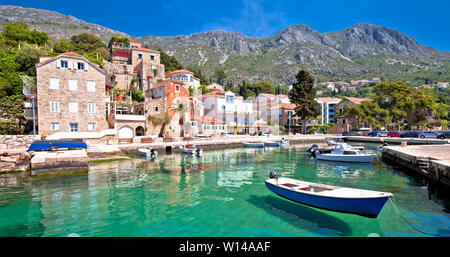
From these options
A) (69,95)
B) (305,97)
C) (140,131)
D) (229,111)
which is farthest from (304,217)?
(305,97)

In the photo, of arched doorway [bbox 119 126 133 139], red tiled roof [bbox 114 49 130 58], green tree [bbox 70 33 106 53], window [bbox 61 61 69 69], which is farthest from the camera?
red tiled roof [bbox 114 49 130 58]

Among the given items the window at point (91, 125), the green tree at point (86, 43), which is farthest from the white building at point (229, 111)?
the green tree at point (86, 43)

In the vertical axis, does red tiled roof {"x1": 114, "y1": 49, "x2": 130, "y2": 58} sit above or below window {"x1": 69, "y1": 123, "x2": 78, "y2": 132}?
above

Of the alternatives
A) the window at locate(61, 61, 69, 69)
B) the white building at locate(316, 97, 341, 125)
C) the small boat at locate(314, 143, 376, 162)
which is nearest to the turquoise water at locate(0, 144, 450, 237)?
the small boat at locate(314, 143, 376, 162)

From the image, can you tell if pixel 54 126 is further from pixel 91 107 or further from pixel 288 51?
pixel 288 51

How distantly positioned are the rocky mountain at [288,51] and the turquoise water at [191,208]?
112 metres

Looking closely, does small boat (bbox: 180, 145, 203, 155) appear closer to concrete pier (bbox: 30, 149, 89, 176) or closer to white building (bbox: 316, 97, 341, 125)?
concrete pier (bbox: 30, 149, 89, 176)

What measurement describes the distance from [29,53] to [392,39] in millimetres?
253549

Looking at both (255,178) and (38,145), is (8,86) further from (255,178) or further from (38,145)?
(255,178)

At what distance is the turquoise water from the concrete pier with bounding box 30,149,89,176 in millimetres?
1192

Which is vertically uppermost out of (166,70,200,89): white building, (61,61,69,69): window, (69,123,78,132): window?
(166,70,200,89): white building

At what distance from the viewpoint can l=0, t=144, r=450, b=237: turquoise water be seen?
7.86 m

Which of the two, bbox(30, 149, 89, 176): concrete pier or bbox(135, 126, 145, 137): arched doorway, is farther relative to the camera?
bbox(135, 126, 145, 137): arched doorway

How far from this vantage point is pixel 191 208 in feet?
33.0
